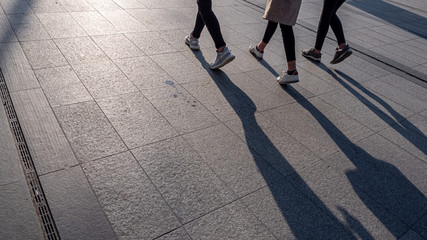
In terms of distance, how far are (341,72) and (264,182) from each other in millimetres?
3278

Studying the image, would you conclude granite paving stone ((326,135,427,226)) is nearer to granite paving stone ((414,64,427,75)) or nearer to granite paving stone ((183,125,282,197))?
granite paving stone ((183,125,282,197))

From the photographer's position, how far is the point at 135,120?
3166 millimetres

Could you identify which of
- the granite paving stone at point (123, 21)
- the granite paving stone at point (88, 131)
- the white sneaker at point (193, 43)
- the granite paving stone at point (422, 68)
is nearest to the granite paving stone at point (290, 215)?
the granite paving stone at point (88, 131)

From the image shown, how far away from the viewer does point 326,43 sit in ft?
21.1

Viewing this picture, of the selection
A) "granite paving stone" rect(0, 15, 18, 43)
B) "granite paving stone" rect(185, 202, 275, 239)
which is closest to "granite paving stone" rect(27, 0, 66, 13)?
"granite paving stone" rect(0, 15, 18, 43)

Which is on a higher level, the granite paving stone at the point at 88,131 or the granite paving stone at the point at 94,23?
the granite paving stone at the point at 94,23

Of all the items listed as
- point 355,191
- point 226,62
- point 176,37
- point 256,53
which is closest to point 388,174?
point 355,191

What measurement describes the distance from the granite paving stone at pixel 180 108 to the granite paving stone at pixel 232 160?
5.0 inches

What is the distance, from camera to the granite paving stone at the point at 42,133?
2.54 metres

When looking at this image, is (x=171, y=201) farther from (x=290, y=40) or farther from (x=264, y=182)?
(x=290, y=40)

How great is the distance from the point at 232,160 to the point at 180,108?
0.94 m

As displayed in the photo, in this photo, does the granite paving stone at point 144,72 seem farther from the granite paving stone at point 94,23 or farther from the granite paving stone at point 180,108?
the granite paving stone at point 94,23

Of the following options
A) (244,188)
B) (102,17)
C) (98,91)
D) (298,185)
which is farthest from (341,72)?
(102,17)

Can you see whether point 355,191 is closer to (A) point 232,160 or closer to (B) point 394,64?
(A) point 232,160
